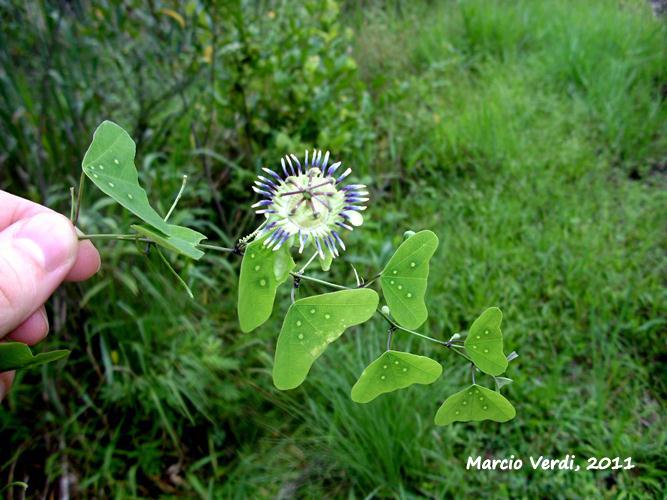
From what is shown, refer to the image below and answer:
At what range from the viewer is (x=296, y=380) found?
1.80 feet

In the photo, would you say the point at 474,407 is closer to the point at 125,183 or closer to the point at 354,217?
the point at 354,217

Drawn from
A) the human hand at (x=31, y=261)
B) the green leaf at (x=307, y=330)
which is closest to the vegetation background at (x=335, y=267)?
the human hand at (x=31, y=261)

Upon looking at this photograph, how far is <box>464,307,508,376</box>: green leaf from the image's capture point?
59 cm

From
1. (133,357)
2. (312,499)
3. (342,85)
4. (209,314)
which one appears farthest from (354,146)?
(312,499)

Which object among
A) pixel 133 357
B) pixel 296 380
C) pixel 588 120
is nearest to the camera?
pixel 296 380

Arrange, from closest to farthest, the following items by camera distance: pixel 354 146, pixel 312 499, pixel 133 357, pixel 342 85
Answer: pixel 312 499 → pixel 133 357 → pixel 342 85 → pixel 354 146

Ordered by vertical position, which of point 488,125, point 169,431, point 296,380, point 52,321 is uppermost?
point 296,380

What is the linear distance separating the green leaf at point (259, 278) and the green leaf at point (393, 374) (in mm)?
124

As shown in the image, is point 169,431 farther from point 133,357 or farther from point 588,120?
point 588,120

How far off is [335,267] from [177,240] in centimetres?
140

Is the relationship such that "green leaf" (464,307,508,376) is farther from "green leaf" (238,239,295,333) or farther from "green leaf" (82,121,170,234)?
"green leaf" (82,121,170,234)

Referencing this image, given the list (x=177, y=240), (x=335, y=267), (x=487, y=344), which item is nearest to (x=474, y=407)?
(x=487, y=344)

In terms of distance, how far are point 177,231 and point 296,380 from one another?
0.68 feet

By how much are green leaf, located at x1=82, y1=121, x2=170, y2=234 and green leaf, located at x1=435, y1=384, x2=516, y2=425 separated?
35 centimetres
